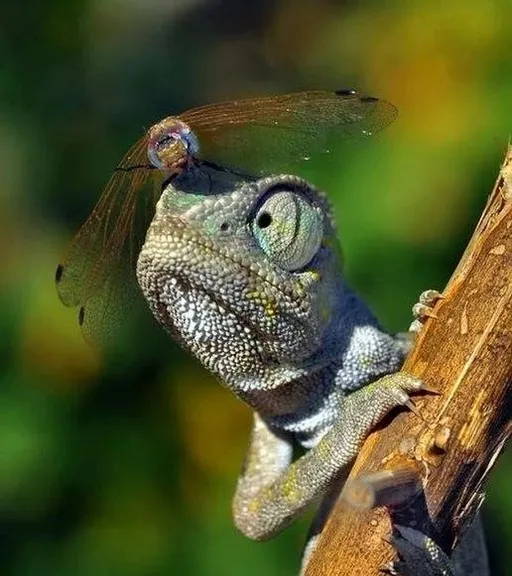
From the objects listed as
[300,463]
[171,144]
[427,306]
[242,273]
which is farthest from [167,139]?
[300,463]

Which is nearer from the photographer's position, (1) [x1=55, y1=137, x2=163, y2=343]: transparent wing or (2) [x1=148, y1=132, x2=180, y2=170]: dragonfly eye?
(2) [x1=148, y1=132, x2=180, y2=170]: dragonfly eye

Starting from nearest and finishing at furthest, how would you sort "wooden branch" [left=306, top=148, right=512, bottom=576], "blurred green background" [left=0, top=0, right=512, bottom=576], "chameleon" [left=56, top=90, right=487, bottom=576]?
"wooden branch" [left=306, top=148, right=512, bottom=576] → "chameleon" [left=56, top=90, right=487, bottom=576] → "blurred green background" [left=0, top=0, right=512, bottom=576]

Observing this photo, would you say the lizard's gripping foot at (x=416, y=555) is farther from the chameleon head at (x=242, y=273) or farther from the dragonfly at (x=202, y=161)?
the dragonfly at (x=202, y=161)

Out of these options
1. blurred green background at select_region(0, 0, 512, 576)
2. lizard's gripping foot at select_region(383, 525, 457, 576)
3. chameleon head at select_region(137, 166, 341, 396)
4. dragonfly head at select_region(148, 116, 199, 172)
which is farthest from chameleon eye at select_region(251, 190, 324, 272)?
blurred green background at select_region(0, 0, 512, 576)

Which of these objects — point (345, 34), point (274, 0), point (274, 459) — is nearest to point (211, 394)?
point (274, 459)

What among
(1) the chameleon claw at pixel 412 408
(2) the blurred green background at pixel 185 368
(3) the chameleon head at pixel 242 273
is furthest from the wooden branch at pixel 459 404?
(2) the blurred green background at pixel 185 368

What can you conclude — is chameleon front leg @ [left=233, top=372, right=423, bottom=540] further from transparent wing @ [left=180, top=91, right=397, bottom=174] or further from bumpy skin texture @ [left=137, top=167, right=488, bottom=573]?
transparent wing @ [left=180, top=91, right=397, bottom=174]

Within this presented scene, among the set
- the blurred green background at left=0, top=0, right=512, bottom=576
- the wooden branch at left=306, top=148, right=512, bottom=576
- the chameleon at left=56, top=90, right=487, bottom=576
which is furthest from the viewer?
the blurred green background at left=0, top=0, right=512, bottom=576
